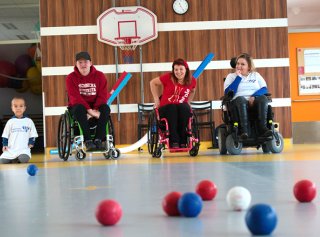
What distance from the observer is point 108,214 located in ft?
5.02

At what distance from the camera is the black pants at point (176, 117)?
204 inches

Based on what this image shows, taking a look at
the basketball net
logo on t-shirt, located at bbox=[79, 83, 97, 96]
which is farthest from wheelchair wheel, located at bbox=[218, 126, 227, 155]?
the basketball net

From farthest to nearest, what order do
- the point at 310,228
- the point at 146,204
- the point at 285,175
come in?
the point at 285,175 → the point at 146,204 → the point at 310,228

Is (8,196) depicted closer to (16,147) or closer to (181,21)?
(16,147)

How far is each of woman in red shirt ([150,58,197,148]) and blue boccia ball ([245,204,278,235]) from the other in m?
3.87

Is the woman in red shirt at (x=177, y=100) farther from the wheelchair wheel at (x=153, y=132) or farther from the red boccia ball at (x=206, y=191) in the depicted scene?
the red boccia ball at (x=206, y=191)

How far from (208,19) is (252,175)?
487cm

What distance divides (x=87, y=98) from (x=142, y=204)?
135 inches

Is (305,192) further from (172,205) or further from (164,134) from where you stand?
(164,134)

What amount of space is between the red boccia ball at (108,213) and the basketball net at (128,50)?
5975 millimetres

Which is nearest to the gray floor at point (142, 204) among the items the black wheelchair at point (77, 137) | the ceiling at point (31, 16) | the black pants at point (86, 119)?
the black pants at point (86, 119)

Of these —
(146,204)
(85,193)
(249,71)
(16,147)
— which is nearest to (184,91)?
(249,71)

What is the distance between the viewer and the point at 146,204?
1.96 meters

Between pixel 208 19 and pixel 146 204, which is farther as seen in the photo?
pixel 208 19
